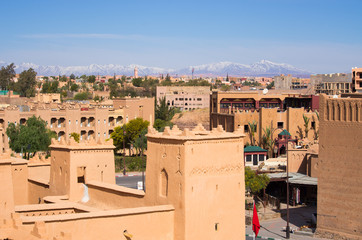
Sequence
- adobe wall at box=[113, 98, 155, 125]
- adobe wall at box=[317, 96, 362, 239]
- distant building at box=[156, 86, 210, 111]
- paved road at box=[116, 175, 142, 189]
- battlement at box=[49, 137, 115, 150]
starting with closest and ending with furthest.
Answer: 1. battlement at box=[49, 137, 115, 150]
2. adobe wall at box=[317, 96, 362, 239]
3. paved road at box=[116, 175, 142, 189]
4. adobe wall at box=[113, 98, 155, 125]
5. distant building at box=[156, 86, 210, 111]

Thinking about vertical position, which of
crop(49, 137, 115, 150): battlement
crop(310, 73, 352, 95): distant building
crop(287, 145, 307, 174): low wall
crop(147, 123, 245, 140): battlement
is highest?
crop(310, 73, 352, 95): distant building

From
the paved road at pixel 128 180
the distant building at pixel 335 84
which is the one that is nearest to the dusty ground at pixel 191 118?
the distant building at pixel 335 84

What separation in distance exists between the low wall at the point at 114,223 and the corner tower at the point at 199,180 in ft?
1.29

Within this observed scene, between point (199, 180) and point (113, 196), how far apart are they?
13.6ft

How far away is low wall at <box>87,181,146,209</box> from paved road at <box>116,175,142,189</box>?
2315 cm

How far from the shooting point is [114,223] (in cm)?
1852

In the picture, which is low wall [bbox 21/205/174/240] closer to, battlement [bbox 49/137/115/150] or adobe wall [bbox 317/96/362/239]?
battlement [bbox 49/137/115/150]

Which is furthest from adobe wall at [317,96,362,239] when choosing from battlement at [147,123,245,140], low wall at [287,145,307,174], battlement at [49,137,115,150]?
battlement at [147,123,245,140]

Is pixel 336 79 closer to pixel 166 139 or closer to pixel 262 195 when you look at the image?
pixel 262 195

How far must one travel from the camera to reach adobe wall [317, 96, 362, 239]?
108 ft

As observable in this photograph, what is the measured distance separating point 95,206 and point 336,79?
3341 inches

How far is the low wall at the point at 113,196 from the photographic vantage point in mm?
20766

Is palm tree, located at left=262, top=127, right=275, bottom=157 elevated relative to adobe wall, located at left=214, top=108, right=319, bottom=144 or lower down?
lower down

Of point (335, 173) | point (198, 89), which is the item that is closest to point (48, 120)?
point (335, 173)
